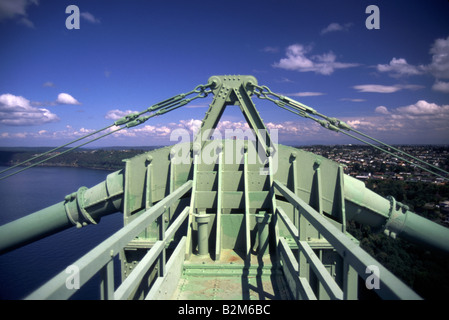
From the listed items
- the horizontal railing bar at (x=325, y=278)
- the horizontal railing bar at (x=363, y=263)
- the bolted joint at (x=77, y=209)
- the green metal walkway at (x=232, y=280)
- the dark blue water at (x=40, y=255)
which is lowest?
the dark blue water at (x=40, y=255)

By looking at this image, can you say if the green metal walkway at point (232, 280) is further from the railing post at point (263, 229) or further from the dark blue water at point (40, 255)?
the dark blue water at point (40, 255)

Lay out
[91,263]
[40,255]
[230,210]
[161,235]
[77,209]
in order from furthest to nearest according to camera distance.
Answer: [40,255]
[77,209]
[230,210]
[161,235]
[91,263]

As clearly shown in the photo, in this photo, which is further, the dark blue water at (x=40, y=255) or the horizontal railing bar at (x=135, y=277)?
the dark blue water at (x=40, y=255)

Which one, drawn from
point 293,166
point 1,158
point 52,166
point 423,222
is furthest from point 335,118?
point 1,158

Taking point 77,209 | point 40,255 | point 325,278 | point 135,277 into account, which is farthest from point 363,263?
point 40,255

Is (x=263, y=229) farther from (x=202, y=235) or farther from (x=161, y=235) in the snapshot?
(x=161, y=235)

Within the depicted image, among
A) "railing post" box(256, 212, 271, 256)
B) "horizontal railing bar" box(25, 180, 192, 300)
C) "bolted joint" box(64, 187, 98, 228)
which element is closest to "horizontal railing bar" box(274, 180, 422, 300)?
"horizontal railing bar" box(25, 180, 192, 300)

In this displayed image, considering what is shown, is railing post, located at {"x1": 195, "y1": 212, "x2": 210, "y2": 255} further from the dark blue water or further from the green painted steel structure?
the dark blue water

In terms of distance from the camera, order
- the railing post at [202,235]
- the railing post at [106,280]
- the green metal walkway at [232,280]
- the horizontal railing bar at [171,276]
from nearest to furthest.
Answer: the railing post at [106,280], the horizontal railing bar at [171,276], the green metal walkway at [232,280], the railing post at [202,235]

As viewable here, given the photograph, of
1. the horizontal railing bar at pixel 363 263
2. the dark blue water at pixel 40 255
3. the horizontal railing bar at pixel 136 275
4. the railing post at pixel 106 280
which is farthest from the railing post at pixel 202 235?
the dark blue water at pixel 40 255
